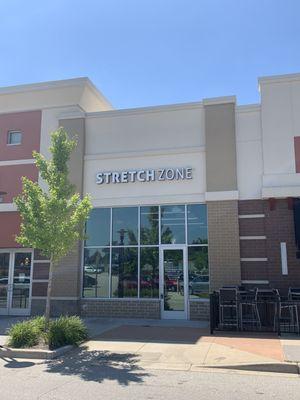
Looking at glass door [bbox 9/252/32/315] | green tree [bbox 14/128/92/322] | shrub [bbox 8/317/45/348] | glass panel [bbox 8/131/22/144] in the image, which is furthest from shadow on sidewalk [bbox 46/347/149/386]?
glass panel [bbox 8/131/22/144]

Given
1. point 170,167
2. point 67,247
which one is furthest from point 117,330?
point 170,167

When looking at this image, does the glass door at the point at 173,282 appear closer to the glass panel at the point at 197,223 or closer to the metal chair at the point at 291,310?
the glass panel at the point at 197,223

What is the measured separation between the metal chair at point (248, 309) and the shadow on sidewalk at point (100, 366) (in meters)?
4.80

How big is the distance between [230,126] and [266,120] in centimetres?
127

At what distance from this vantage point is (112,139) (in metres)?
18.0

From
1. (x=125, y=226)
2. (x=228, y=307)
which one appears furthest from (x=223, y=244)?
(x=125, y=226)

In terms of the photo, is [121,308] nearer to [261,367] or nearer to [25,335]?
[25,335]

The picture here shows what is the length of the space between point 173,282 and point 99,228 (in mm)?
3504

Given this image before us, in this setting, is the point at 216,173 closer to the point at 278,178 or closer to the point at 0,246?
the point at 278,178

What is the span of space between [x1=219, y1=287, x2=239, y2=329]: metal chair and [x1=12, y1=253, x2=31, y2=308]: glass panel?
7967 millimetres

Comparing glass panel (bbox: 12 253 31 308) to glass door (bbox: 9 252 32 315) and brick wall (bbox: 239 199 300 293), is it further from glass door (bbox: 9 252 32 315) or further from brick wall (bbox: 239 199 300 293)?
brick wall (bbox: 239 199 300 293)

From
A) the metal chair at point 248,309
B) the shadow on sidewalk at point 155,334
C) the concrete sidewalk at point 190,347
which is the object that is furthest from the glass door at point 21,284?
the metal chair at point 248,309

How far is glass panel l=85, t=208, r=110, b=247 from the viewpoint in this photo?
17469 millimetres

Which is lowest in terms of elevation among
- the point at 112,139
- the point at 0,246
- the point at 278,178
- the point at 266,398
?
the point at 266,398
